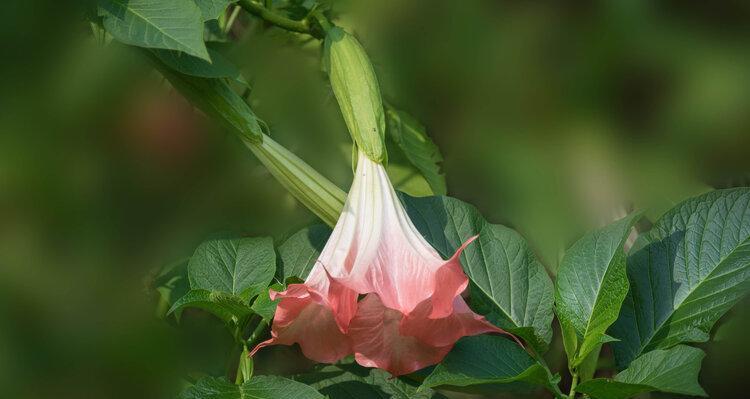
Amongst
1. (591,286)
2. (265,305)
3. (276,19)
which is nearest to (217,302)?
(265,305)

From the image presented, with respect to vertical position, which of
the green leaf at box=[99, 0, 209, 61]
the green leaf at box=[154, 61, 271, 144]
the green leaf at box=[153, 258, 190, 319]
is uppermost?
the green leaf at box=[99, 0, 209, 61]

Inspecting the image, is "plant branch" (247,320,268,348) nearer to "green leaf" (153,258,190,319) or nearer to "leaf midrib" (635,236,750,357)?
"green leaf" (153,258,190,319)

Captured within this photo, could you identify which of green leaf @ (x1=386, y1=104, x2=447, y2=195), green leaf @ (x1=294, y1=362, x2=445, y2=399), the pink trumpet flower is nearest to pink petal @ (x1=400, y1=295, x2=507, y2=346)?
the pink trumpet flower

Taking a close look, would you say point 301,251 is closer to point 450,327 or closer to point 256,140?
point 256,140

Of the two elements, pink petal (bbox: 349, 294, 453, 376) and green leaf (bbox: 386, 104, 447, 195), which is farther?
green leaf (bbox: 386, 104, 447, 195)

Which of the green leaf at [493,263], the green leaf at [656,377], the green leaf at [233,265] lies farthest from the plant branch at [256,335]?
the green leaf at [656,377]

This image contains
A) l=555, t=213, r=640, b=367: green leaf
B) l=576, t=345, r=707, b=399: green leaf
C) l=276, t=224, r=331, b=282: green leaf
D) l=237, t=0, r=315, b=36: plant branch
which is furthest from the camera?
l=237, t=0, r=315, b=36: plant branch

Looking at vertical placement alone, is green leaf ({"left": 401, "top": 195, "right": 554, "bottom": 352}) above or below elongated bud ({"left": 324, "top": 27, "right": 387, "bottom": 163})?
below

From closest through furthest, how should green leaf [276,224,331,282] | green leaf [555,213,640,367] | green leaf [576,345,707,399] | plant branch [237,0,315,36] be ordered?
green leaf [576,345,707,399] < green leaf [555,213,640,367] < green leaf [276,224,331,282] < plant branch [237,0,315,36]
